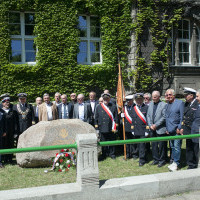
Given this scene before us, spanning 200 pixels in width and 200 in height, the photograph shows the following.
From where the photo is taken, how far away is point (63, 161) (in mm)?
6301

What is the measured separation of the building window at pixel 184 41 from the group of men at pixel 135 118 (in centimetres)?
775

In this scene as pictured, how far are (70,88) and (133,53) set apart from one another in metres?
3.72

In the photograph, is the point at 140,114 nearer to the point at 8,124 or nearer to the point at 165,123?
the point at 165,123

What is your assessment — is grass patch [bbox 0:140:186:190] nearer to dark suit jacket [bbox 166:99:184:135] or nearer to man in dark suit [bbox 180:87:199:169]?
man in dark suit [bbox 180:87:199:169]

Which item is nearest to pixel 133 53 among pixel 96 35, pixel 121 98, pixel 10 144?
pixel 96 35

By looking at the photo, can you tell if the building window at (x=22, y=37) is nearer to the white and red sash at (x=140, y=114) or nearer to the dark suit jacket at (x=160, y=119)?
the white and red sash at (x=140, y=114)

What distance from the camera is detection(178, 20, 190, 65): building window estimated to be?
1429 cm

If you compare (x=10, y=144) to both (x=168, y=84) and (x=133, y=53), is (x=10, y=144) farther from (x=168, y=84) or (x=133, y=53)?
(x=168, y=84)

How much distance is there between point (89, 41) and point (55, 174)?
8.27m

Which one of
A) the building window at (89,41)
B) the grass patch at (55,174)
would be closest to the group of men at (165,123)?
the grass patch at (55,174)

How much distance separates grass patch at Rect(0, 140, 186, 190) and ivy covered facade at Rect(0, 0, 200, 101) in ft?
19.0

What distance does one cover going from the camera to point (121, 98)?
764cm

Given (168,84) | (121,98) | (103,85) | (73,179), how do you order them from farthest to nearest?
(168,84), (103,85), (121,98), (73,179)

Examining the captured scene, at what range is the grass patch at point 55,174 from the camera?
5.42 m
